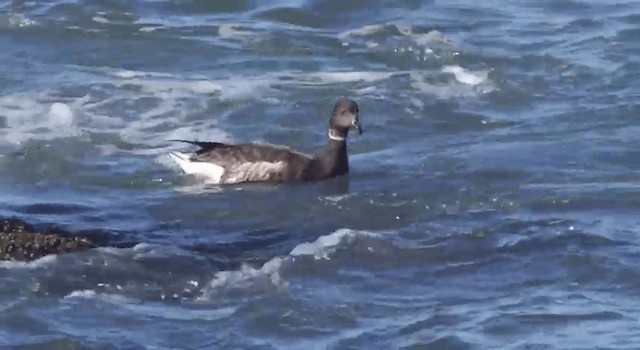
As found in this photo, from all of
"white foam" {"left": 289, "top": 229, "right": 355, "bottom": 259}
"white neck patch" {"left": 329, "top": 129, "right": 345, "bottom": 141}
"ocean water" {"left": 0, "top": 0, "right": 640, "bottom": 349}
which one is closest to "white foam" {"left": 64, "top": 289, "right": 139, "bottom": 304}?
"ocean water" {"left": 0, "top": 0, "right": 640, "bottom": 349}

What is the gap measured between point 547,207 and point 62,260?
13.7ft

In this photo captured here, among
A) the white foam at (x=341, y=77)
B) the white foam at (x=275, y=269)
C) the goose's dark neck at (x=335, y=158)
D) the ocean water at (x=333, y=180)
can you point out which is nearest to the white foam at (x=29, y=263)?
the ocean water at (x=333, y=180)

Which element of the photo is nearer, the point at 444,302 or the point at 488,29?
the point at 444,302

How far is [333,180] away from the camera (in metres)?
14.8

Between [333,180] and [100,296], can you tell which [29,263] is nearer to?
[100,296]

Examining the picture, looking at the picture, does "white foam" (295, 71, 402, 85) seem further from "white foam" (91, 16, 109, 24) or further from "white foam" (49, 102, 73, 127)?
"white foam" (91, 16, 109, 24)

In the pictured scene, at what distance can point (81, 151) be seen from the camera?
51.8 ft

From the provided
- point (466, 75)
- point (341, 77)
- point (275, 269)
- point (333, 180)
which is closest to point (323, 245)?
point (275, 269)

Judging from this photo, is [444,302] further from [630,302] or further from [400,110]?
[400,110]

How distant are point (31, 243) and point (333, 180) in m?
3.68

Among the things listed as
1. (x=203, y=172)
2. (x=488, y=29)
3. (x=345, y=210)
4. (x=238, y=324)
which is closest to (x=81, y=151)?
(x=203, y=172)

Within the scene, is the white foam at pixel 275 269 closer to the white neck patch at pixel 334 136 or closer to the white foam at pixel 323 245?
the white foam at pixel 323 245

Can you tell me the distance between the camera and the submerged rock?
460 inches

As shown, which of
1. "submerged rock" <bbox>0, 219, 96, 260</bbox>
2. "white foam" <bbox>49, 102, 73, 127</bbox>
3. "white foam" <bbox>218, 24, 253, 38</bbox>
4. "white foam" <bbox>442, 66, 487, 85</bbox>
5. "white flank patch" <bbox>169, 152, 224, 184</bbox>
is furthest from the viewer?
"white foam" <bbox>218, 24, 253, 38</bbox>
